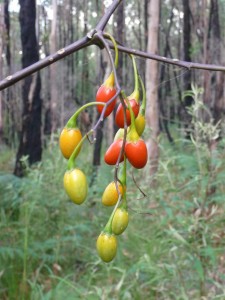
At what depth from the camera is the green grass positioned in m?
2.21

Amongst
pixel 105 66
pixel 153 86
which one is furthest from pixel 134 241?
pixel 105 66

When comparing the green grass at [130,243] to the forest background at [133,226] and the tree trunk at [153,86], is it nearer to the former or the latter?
the forest background at [133,226]

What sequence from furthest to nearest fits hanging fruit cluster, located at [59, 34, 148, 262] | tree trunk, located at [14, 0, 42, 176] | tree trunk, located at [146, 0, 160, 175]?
tree trunk, located at [14, 0, 42, 176]
tree trunk, located at [146, 0, 160, 175]
hanging fruit cluster, located at [59, 34, 148, 262]

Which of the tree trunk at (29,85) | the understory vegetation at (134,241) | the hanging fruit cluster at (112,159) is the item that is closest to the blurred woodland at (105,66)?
the tree trunk at (29,85)

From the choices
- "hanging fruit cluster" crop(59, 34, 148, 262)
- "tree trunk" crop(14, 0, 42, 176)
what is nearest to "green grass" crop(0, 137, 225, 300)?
"hanging fruit cluster" crop(59, 34, 148, 262)

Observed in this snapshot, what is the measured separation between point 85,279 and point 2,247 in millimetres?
548

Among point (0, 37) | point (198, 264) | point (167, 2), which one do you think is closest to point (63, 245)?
point (198, 264)

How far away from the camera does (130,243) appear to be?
3018 millimetres

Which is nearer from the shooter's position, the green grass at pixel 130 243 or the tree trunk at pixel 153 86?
the green grass at pixel 130 243

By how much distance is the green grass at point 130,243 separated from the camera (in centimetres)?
221

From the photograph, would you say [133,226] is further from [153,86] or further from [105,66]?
[105,66]

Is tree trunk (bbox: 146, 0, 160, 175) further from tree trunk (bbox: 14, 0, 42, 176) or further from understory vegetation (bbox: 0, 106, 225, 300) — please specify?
tree trunk (bbox: 14, 0, 42, 176)

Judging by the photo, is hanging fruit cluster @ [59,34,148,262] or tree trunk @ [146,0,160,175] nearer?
hanging fruit cluster @ [59,34,148,262]

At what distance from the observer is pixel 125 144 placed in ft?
2.16
